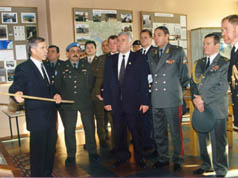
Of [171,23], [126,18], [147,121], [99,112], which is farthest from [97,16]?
[147,121]

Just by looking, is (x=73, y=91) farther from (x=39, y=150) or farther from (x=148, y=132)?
(x=148, y=132)

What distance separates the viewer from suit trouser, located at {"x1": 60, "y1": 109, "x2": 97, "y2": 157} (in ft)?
12.9

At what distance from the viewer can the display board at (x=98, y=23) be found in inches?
249

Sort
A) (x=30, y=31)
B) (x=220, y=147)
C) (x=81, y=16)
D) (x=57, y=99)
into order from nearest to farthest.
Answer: (x=220, y=147), (x=57, y=99), (x=30, y=31), (x=81, y=16)

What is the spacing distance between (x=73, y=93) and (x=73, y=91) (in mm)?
29

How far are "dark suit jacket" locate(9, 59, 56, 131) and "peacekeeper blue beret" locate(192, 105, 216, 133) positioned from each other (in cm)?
176

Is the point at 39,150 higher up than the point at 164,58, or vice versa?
the point at 164,58

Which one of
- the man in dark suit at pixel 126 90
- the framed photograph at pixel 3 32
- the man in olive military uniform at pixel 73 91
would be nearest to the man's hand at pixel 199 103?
the man in dark suit at pixel 126 90

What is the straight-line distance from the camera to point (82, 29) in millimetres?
6387

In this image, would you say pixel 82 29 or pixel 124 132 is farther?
pixel 82 29

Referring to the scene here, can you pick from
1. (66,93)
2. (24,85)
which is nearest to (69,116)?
(66,93)

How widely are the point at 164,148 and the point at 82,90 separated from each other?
1437 millimetres

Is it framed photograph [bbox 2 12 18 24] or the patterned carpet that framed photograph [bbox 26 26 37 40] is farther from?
the patterned carpet

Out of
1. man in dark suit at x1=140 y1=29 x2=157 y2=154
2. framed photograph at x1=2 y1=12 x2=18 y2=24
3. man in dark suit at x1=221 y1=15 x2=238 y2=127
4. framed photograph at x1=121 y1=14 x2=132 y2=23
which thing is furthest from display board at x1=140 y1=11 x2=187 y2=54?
man in dark suit at x1=221 y1=15 x2=238 y2=127
